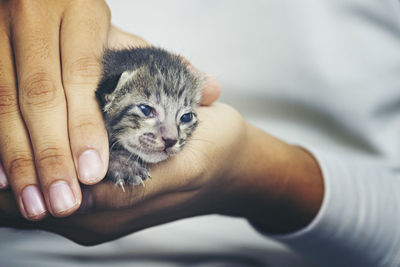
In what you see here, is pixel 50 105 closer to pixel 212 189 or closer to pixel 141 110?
pixel 141 110

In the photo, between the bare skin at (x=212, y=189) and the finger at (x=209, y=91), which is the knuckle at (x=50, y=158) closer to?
the bare skin at (x=212, y=189)

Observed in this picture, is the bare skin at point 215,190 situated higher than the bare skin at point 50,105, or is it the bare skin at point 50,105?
the bare skin at point 50,105

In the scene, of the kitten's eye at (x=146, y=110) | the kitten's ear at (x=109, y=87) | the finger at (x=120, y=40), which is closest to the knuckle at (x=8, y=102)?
the kitten's ear at (x=109, y=87)

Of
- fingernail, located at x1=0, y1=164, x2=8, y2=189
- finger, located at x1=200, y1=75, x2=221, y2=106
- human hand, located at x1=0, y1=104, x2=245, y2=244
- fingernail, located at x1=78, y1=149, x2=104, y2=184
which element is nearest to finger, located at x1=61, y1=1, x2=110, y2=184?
fingernail, located at x1=78, y1=149, x2=104, y2=184

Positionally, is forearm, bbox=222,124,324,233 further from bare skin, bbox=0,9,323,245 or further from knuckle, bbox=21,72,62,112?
knuckle, bbox=21,72,62,112

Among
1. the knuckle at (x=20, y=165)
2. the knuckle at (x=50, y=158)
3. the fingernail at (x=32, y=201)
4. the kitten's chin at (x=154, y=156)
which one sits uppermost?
the kitten's chin at (x=154, y=156)

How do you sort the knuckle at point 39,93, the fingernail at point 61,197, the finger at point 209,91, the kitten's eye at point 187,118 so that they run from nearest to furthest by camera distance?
the fingernail at point 61,197 < the knuckle at point 39,93 < the kitten's eye at point 187,118 < the finger at point 209,91

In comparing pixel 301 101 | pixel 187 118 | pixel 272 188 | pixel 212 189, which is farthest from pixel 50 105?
pixel 301 101
